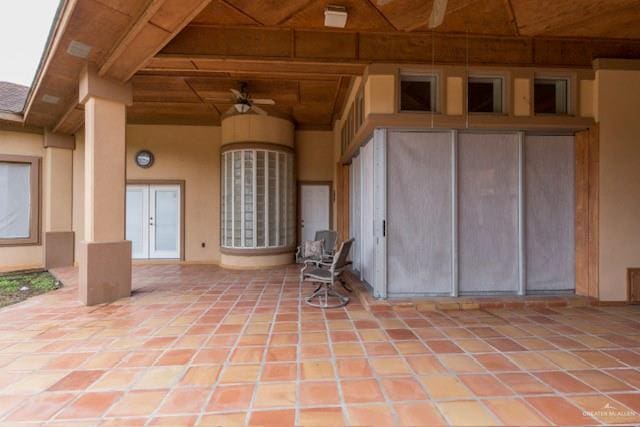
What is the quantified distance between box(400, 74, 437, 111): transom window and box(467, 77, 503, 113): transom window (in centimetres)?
51

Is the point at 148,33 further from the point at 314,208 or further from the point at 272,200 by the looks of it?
the point at 314,208

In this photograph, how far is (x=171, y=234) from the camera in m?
7.77

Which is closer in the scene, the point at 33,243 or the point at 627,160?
the point at 627,160

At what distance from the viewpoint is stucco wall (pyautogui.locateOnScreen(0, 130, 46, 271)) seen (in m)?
6.77

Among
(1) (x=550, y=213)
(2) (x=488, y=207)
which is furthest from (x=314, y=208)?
(1) (x=550, y=213)

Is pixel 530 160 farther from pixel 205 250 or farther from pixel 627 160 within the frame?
pixel 205 250

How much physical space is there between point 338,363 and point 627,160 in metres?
4.73

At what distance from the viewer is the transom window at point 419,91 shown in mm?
4152

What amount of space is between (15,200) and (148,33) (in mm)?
6238

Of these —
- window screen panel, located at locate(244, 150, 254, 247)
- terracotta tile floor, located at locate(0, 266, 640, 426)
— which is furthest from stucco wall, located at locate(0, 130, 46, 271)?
window screen panel, located at locate(244, 150, 254, 247)

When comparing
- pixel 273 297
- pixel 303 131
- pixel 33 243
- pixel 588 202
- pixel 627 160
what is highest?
pixel 303 131

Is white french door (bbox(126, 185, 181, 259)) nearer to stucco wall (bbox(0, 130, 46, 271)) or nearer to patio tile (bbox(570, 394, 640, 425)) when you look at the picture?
stucco wall (bbox(0, 130, 46, 271))

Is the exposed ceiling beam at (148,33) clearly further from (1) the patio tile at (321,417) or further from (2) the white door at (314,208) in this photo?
(2) the white door at (314,208)

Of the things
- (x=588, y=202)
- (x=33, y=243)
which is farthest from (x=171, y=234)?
(x=588, y=202)
